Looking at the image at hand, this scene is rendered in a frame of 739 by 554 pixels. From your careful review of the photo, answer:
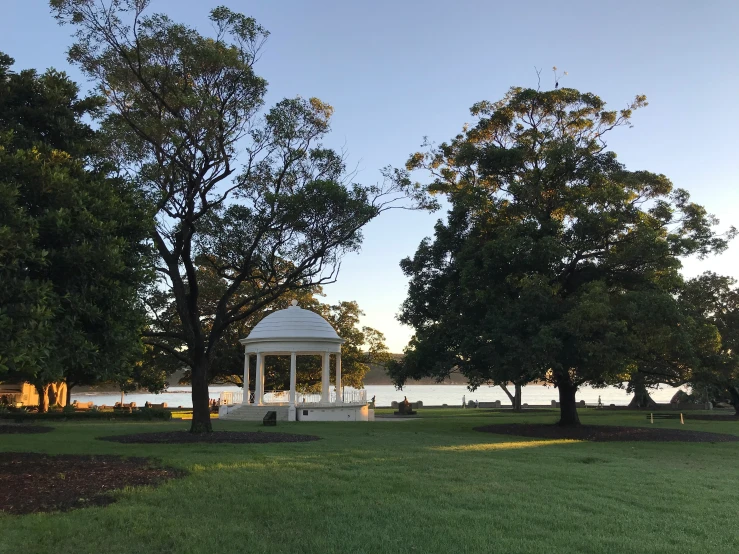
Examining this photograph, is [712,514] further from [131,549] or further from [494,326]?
[494,326]

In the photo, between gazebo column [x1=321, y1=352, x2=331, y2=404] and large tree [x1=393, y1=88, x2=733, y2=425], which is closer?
large tree [x1=393, y1=88, x2=733, y2=425]

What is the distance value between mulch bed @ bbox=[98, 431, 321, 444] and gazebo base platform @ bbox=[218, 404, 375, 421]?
11280 mm

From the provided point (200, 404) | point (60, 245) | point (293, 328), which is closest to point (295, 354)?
point (293, 328)

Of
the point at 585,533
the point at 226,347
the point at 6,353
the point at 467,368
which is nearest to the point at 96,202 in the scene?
the point at 6,353

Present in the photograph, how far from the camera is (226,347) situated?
134 ft

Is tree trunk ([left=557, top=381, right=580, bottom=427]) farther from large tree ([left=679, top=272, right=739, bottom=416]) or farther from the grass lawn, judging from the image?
the grass lawn

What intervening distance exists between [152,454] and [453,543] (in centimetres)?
938

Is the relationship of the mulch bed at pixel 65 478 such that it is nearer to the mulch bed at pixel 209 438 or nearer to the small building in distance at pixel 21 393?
the mulch bed at pixel 209 438

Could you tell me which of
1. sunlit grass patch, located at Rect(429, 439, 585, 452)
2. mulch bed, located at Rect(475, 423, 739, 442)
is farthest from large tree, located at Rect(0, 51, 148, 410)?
mulch bed, located at Rect(475, 423, 739, 442)

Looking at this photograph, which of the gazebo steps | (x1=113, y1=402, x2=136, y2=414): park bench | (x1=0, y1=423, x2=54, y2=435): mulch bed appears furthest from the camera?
(x1=113, y1=402, x2=136, y2=414): park bench

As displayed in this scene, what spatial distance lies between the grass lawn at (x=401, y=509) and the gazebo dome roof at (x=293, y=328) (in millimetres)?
17452

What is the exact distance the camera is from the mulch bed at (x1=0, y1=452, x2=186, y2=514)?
814 centimetres

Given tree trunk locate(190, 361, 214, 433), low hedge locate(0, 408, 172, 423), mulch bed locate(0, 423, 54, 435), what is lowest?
low hedge locate(0, 408, 172, 423)

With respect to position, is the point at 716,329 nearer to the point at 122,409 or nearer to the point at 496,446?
the point at 496,446
